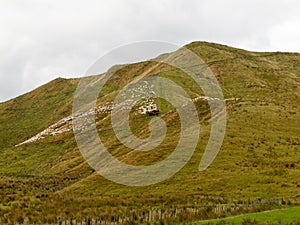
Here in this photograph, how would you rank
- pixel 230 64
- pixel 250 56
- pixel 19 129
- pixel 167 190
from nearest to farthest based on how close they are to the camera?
pixel 167 190, pixel 230 64, pixel 19 129, pixel 250 56

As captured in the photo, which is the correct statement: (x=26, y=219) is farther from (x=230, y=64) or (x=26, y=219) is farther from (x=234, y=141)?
(x=230, y=64)

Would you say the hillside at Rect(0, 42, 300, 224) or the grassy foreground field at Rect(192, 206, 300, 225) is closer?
the grassy foreground field at Rect(192, 206, 300, 225)

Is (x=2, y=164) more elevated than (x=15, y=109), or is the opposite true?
(x=15, y=109)

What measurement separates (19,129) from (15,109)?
2762 centimetres

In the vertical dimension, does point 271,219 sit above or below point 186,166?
below

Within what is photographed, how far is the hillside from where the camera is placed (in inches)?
1703

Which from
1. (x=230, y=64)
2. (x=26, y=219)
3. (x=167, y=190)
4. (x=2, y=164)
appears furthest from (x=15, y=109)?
(x=26, y=219)

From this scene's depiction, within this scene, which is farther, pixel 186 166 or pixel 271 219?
pixel 186 166

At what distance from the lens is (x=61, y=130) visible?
126750 mm

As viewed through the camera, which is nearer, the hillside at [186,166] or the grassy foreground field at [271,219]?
the grassy foreground field at [271,219]

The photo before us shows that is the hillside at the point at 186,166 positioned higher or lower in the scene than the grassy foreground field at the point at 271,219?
higher

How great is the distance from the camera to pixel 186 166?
2354 inches

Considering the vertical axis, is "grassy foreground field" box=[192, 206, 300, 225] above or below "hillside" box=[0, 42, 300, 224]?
below

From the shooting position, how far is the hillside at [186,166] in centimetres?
4325
